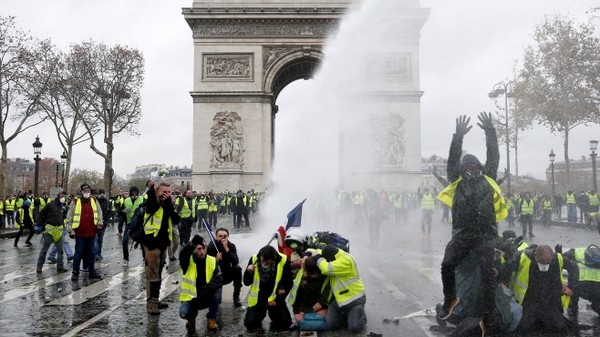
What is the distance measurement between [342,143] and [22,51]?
670 inches

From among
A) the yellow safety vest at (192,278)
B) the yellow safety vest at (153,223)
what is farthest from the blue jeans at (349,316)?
the yellow safety vest at (153,223)

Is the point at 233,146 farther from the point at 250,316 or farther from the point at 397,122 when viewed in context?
the point at 250,316

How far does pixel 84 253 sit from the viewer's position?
10.2 m

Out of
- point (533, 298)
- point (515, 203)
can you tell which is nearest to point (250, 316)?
point (533, 298)

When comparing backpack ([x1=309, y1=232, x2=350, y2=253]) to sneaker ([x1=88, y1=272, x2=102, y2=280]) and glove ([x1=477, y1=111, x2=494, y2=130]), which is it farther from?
sneaker ([x1=88, y1=272, x2=102, y2=280])

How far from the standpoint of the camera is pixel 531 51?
36.7 meters

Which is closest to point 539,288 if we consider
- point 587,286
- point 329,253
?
point 587,286

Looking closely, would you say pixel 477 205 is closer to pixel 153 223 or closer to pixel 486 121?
pixel 486 121

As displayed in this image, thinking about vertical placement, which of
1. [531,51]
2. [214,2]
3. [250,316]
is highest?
[214,2]

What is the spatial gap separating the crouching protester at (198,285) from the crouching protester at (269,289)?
0.39 metres

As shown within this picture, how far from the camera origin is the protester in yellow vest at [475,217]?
5926 millimetres

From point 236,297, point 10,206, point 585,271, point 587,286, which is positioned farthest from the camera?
point 10,206

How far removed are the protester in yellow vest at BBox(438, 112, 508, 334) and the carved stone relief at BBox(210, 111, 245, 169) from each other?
27845 mm

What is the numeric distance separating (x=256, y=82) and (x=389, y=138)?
9.00 metres
